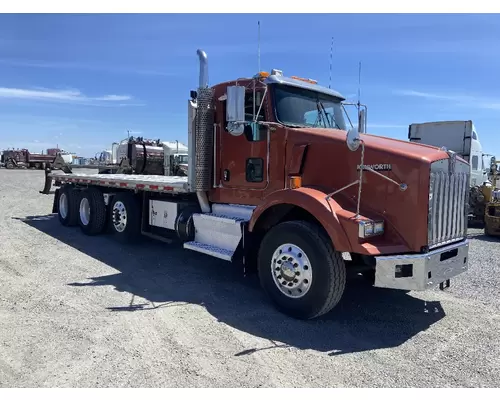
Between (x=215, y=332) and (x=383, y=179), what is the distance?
2.40 metres

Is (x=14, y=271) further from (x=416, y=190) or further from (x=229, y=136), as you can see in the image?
(x=416, y=190)

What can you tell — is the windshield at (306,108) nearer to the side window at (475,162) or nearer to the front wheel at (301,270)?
the front wheel at (301,270)

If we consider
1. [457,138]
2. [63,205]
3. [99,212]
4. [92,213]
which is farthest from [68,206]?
[457,138]

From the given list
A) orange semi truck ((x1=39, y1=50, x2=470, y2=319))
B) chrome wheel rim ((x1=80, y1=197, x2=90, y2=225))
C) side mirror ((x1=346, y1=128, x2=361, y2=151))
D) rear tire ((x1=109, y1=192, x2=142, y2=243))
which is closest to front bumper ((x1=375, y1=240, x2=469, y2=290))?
orange semi truck ((x1=39, y1=50, x2=470, y2=319))

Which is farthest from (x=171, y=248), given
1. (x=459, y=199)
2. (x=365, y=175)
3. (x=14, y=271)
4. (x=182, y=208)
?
(x=459, y=199)

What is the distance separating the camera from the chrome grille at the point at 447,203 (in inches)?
178

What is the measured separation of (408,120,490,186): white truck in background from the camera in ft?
47.3

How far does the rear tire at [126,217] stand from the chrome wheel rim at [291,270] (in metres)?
4.29

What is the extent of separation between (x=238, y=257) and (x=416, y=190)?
2534 mm

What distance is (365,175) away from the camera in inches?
188

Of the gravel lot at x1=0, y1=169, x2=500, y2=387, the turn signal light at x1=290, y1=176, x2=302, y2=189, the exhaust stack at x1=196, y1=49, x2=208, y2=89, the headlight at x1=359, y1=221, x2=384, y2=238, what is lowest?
the gravel lot at x1=0, y1=169, x2=500, y2=387

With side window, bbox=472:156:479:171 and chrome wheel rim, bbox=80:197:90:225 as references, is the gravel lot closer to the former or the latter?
chrome wheel rim, bbox=80:197:90:225

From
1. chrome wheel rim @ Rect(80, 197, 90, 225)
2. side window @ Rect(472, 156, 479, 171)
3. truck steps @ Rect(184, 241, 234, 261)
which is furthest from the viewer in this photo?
side window @ Rect(472, 156, 479, 171)

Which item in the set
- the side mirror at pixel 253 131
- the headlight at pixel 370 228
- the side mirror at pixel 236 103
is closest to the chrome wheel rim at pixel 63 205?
the side mirror at pixel 253 131
